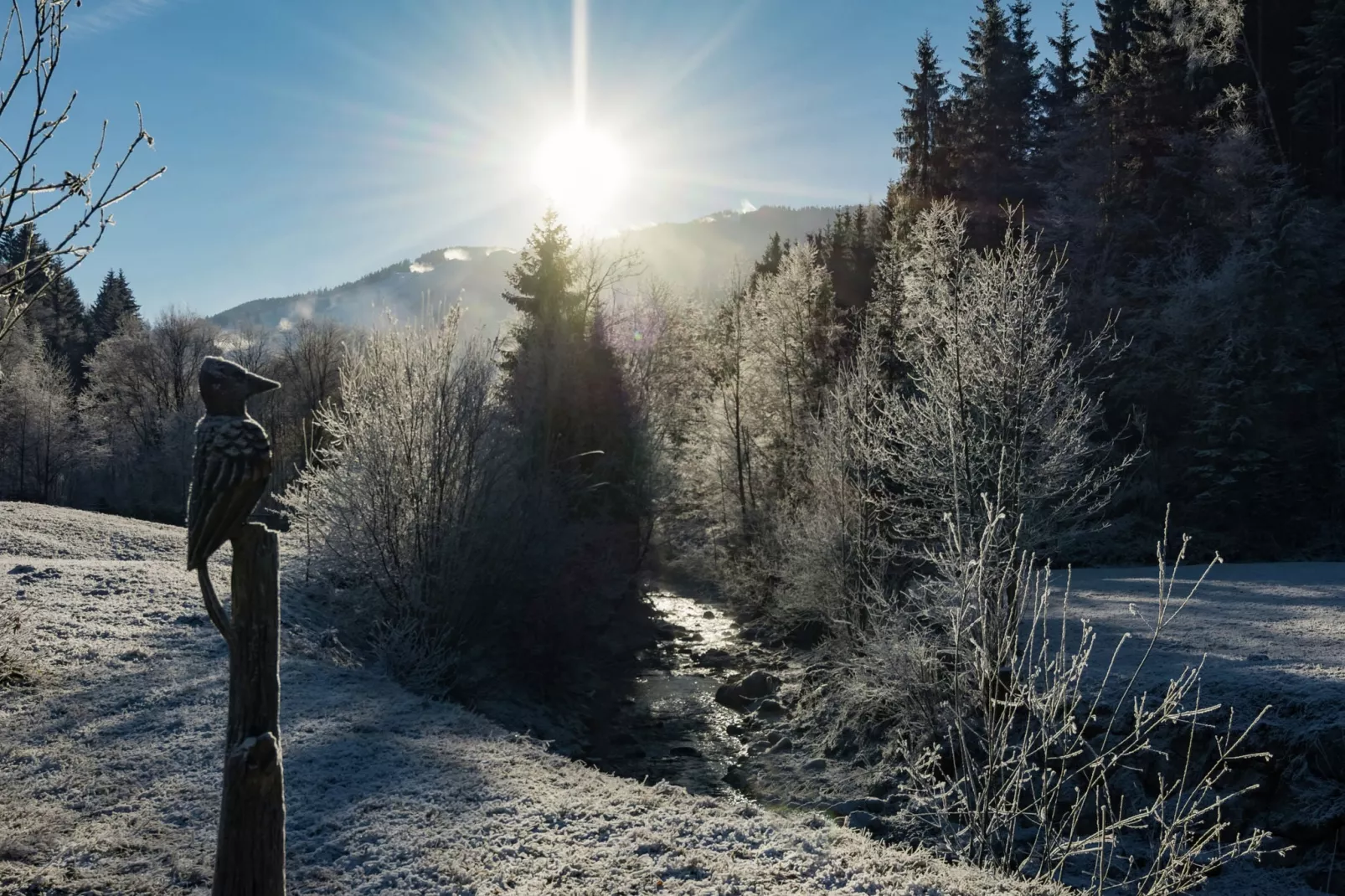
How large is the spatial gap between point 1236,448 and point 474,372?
20.1m

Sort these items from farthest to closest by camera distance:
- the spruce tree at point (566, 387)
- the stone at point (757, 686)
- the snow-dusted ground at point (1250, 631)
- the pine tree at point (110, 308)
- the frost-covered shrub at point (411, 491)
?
the pine tree at point (110, 308) → the spruce tree at point (566, 387) → the stone at point (757, 686) → the frost-covered shrub at point (411, 491) → the snow-dusted ground at point (1250, 631)

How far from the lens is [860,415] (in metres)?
13.9

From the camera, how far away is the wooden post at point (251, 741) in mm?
3750

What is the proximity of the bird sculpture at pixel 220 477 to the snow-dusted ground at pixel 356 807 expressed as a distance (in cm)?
339

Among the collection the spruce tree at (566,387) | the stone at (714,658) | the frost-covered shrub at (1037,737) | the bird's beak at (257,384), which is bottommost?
the stone at (714,658)

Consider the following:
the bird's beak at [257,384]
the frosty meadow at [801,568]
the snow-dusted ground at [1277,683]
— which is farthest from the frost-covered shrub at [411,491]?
the snow-dusted ground at [1277,683]

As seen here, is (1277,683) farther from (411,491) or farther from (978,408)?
(411,491)

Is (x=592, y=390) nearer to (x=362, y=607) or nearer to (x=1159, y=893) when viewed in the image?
(x=362, y=607)

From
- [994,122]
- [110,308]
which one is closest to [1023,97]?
[994,122]

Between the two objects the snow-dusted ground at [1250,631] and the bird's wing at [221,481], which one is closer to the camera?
the bird's wing at [221,481]

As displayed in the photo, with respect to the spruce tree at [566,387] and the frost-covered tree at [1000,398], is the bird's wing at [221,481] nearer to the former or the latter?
the frost-covered tree at [1000,398]

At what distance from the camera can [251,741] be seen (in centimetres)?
375

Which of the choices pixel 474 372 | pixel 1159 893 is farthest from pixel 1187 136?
pixel 1159 893

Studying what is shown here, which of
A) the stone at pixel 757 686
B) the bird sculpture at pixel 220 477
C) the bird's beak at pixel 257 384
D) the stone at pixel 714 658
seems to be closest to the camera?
the bird sculpture at pixel 220 477
